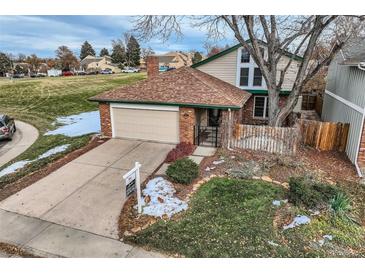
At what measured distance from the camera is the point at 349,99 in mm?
11344

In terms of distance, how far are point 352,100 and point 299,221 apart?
6977mm

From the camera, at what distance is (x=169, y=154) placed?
1073cm

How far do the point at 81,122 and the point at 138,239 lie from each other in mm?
13281

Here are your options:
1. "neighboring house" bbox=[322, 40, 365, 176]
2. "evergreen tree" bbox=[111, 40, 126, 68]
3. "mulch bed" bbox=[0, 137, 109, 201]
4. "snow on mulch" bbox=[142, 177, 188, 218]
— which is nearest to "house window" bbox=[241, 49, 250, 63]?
"neighboring house" bbox=[322, 40, 365, 176]

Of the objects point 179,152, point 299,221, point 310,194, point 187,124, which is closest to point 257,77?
point 187,124

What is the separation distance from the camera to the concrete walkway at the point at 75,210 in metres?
5.81

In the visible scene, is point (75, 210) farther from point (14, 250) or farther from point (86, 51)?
point (86, 51)

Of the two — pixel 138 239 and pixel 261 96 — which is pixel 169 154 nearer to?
pixel 138 239

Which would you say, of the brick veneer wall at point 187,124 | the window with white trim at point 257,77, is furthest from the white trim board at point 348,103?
the brick veneer wall at point 187,124

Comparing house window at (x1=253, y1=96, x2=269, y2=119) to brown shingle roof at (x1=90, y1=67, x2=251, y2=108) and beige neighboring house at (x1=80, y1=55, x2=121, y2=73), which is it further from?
beige neighboring house at (x1=80, y1=55, x2=121, y2=73)

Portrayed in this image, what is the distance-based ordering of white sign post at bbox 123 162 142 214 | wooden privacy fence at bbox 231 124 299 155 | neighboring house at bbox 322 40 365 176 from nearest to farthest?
white sign post at bbox 123 162 142 214 < neighboring house at bbox 322 40 365 176 < wooden privacy fence at bbox 231 124 299 155

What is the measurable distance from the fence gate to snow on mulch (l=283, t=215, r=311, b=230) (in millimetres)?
5820

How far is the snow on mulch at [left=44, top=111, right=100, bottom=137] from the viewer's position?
49.0 ft

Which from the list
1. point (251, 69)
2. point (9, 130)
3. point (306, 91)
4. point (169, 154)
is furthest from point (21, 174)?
point (306, 91)
